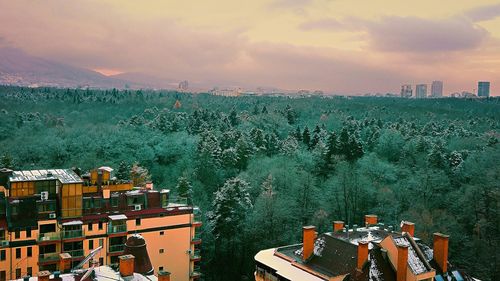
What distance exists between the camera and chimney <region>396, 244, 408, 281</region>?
2725 cm

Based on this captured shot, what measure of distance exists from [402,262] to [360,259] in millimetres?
2321

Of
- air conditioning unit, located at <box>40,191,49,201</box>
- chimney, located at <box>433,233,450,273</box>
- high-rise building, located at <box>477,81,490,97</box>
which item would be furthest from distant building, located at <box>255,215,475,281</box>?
high-rise building, located at <box>477,81,490,97</box>

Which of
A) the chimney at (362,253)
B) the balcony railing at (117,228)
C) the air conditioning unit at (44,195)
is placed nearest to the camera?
the chimney at (362,253)

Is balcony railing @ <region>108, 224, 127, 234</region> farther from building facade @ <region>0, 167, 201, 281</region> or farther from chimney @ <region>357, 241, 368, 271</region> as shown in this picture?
chimney @ <region>357, 241, 368, 271</region>

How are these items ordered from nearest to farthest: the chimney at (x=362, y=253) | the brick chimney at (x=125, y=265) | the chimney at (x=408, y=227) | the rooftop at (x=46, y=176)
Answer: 1. the brick chimney at (x=125, y=265)
2. the chimney at (x=362, y=253)
3. the chimney at (x=408, y=227)
4. the rooftop at (x=46, y=176)

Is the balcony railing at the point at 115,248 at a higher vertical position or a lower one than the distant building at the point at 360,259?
lower

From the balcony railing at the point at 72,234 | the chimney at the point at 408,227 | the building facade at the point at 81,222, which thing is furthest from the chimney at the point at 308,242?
the balcony railing at the point at 72,234

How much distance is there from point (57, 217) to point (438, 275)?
87.6 feet

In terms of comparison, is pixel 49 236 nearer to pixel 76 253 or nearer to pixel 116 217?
pixel 76 253

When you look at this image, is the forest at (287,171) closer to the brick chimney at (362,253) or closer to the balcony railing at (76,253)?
the balcony railing at (76,253)

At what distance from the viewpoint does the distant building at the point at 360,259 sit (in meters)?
27.6

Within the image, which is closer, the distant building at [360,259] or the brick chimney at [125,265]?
the brick chimney at [125,265]

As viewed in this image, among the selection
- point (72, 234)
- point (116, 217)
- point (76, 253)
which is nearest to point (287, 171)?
point (116, 217)

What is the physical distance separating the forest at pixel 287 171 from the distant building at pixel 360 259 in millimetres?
13516
